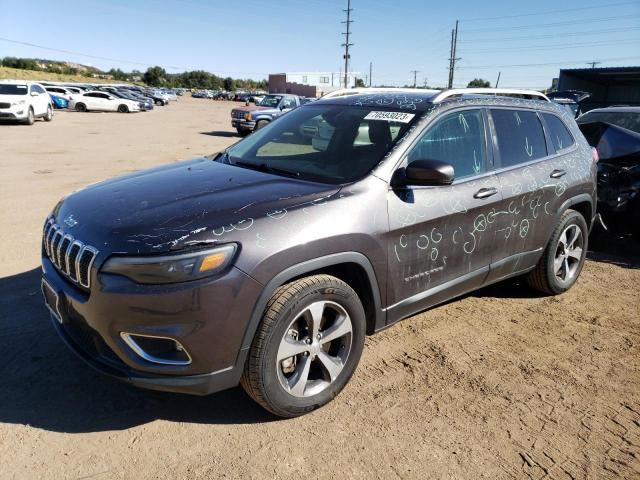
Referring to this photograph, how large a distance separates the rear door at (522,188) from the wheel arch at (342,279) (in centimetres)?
127

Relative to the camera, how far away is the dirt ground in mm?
2480

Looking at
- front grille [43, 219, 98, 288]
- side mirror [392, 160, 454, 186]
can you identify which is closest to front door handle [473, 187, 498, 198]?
side mirror [392, 160, 454, 186]

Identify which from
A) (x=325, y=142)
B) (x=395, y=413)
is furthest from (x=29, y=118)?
(x=395, y=413)

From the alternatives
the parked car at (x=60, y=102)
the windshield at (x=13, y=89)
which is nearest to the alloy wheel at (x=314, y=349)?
the windshield at (x=13, y=89)

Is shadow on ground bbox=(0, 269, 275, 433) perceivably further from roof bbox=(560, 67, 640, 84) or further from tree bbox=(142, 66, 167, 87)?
tree bbox=(142, 66, 167, 87)

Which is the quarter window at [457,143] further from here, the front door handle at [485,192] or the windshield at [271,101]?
the windshield at [271,101]

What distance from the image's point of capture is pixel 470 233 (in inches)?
139

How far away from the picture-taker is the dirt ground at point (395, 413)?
8.14 ft

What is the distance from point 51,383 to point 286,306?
1627mm

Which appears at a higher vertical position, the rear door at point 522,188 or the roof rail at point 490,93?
the roof rail at point 490,93

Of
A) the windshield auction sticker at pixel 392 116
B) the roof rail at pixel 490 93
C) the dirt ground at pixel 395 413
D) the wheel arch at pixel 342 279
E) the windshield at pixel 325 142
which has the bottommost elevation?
the dirt ground at pixel 395 413

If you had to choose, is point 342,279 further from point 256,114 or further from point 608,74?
point 608,74

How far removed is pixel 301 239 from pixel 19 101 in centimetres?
2244

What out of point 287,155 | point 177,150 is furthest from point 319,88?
point 287,155
